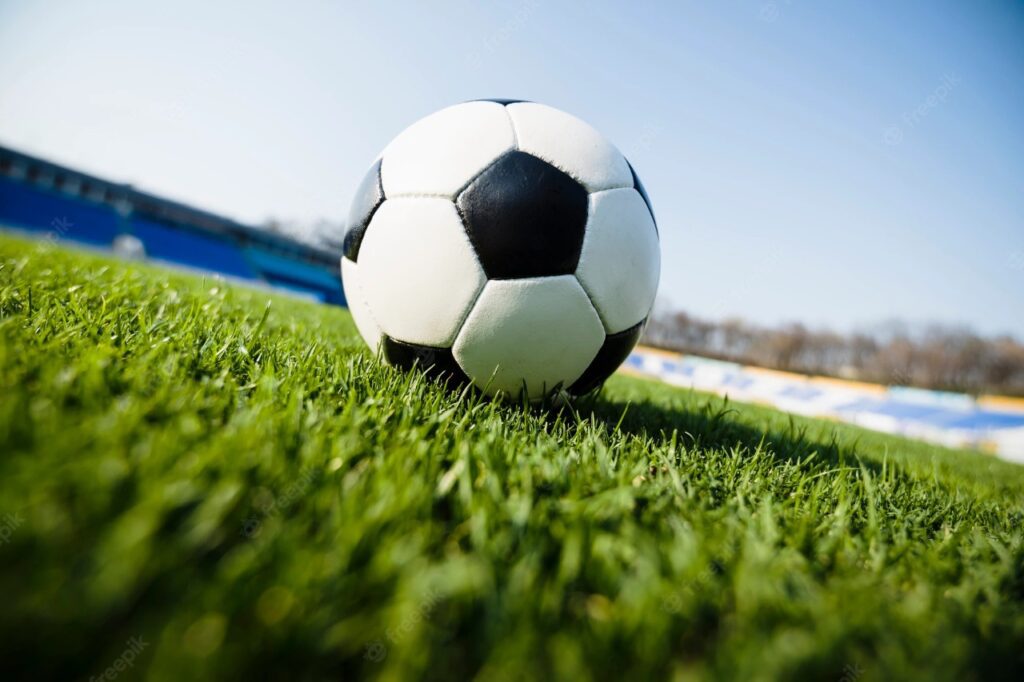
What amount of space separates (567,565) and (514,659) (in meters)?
0.24

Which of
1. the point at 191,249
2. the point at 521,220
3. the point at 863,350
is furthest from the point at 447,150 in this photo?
the point at 863,350

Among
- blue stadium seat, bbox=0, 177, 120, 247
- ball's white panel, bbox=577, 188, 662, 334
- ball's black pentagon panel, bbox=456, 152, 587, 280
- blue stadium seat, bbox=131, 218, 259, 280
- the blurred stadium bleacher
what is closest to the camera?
ball's black pentagon panel, bbox=456, 152, 587, 280

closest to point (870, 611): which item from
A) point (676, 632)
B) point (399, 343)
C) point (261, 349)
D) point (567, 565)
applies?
point (676, 632)

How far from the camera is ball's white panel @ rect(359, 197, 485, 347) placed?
188 cm

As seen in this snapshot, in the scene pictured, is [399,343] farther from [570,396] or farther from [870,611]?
[870,611]

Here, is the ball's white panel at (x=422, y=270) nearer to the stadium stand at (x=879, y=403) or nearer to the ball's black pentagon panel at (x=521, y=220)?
the ball's black pentagon panel at (x=521, y=220)

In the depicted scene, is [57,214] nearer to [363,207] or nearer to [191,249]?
[191,249]

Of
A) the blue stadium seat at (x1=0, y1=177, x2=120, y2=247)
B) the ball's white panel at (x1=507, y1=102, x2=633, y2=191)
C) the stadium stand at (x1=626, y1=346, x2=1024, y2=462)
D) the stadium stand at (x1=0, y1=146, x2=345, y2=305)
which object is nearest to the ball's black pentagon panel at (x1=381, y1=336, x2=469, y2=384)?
the ball's white panel at (x1=507, y1=102, x2=633, y2=191)

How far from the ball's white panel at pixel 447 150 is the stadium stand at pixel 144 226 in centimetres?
2674

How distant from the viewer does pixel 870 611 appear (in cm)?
92

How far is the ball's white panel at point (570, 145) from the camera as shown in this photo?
6.45 feet

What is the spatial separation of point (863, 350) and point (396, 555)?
7333cm

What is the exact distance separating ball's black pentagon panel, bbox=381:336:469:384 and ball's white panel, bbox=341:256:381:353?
3.4 inches

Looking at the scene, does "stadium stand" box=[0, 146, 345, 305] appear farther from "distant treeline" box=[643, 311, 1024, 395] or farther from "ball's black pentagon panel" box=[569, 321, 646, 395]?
"distant treeline" box=[643, 311, 1024, 395]
